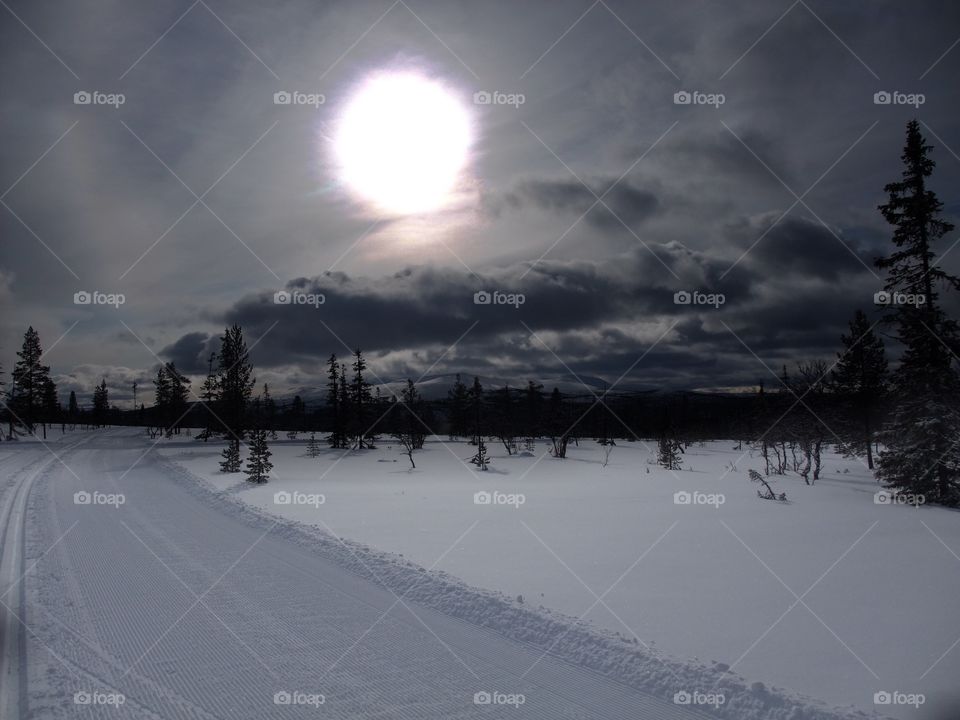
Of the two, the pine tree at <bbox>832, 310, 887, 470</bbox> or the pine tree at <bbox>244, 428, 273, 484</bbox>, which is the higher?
the pine tree at <bbox>832, 310, 887, 470</bbox>

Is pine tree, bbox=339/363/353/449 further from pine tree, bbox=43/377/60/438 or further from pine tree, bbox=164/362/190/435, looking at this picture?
pine tree, bbox=43/377/60/438

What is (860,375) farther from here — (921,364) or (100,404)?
(100,404)

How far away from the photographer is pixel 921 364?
19250mm

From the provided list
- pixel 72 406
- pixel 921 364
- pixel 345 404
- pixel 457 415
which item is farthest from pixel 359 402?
pixel 72 406

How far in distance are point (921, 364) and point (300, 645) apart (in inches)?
849

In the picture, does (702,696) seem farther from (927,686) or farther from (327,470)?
(327,470)

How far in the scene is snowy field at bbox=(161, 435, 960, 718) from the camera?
601cm

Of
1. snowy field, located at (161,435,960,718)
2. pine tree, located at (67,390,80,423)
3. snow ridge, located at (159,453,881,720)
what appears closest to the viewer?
snow ridge, located at (159,453,881,720)

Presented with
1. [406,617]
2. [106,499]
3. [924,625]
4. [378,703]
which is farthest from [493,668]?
[106,499]

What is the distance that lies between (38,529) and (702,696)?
47.0 feet

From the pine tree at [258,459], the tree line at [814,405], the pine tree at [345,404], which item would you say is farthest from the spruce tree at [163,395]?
the pine tree at [258,459]

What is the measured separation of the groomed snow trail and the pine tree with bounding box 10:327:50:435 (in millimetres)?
83751

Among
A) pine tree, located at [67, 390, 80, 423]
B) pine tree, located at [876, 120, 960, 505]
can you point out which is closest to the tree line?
pine tree, located at [876, 120, 960, 505]

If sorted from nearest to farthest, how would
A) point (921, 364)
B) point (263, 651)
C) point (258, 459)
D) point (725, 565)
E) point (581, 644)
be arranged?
point (263, 651), point (581, 644), point (725, 565), point (921, 364), point (258, 459)
